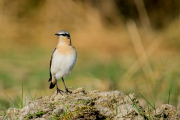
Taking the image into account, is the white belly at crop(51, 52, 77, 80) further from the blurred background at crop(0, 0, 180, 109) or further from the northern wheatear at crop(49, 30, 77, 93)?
the blurred background at crop(0, 0, 180, 109)

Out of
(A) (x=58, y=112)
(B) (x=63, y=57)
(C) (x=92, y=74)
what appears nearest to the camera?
(A) (x=58, y=112)

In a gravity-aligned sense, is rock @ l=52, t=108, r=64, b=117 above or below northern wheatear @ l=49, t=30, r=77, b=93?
below

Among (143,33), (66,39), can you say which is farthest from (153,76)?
(143,33)

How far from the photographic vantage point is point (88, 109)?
3340 millimetres

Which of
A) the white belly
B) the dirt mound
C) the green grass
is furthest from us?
the green grass

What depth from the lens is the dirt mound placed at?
3285 millimetres

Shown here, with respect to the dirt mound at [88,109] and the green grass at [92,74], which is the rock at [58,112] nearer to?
the dirt mound at [88,109]

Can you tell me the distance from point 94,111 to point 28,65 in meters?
7.90

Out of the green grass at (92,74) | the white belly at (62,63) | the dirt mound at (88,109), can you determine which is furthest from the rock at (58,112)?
the green grass at (92,74)

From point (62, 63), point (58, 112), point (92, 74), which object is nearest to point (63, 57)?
point (62, 63)

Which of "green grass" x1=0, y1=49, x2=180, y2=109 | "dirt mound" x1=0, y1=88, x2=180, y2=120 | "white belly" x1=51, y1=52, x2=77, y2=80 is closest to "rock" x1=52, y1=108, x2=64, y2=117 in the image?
"dirt mound" x1=0, y1=88, x2=180, y2=120

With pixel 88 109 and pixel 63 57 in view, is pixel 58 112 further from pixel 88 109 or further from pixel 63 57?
pixel 63 57

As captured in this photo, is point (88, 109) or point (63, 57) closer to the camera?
point (88, 109)

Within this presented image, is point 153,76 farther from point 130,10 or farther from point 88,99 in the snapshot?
point 130,10
